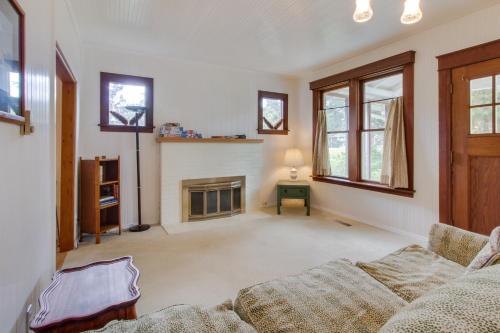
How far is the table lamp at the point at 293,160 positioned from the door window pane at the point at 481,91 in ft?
8.84

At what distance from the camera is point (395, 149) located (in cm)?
350

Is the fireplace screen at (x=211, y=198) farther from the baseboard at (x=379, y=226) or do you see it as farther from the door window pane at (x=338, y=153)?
the door window pane at (x=338, y=153)

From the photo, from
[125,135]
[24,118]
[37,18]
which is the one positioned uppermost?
[37,18]

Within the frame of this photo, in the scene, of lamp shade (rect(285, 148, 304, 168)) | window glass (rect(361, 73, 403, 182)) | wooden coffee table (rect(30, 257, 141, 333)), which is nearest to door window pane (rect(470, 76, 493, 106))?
window glass (rect(361, 73, 403, 182))

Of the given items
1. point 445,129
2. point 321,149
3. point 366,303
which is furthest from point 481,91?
point 366,303

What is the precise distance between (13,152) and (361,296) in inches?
69.6

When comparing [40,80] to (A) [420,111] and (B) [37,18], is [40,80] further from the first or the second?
(A) [420,111]

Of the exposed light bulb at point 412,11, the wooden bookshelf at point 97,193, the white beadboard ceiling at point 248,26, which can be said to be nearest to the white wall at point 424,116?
the white beadboard ceiling at point 248,26

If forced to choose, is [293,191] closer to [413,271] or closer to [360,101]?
[360,101]

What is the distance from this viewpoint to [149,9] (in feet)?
8.80

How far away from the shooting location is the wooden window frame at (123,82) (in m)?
3.67

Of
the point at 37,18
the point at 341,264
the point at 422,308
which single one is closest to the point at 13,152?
the point at 37,18

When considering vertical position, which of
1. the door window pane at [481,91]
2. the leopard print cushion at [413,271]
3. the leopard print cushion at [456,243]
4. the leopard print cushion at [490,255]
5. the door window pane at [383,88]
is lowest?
the leopard print cushion at [413,271]

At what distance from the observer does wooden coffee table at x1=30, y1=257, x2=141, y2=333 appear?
116 centimetres
